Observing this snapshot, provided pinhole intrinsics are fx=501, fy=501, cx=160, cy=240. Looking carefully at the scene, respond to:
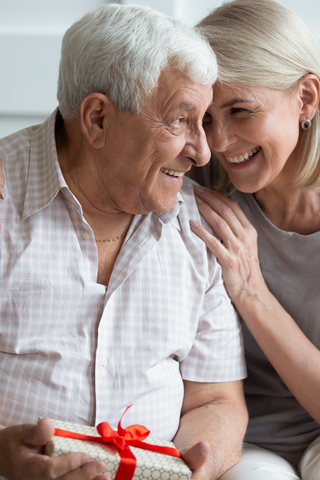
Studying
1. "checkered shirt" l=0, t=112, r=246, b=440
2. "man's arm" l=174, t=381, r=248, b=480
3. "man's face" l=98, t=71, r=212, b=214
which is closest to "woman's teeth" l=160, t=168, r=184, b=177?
"man's face" l=98, t=71, r=212, b=214

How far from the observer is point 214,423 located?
1.31 m

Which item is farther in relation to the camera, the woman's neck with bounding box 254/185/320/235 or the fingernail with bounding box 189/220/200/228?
the woman's neck with bounding box 254/185/320/235

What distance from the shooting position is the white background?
6.63ft

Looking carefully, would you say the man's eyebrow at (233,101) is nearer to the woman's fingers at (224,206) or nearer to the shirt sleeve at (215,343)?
the woman's fingers at (224,206)

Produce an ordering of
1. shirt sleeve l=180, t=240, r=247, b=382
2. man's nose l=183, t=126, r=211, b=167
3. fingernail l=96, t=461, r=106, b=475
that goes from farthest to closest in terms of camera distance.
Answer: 1. shirt sleeve l=180, t=240, r=247, b=382
2. man's nose l=183, t=126, r=211, b=167
3. fingernail l=96, t=461, r=106, b=475

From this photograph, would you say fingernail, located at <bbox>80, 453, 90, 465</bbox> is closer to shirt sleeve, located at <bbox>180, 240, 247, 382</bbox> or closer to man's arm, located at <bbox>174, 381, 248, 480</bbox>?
man's arm, located at <bbox>174, 381, 248, 480</bbox>

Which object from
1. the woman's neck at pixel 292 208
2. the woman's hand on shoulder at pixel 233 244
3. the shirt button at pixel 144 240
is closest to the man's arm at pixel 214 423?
the woman's hand on shoulder at pixel 233 244

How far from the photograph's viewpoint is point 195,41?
1226mm

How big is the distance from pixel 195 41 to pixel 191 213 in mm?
486

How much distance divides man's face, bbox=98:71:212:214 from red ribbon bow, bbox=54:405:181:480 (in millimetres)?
548

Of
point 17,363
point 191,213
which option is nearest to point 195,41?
point 191,213

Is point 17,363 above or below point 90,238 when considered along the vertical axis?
below

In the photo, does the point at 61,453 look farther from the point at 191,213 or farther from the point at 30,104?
the point at 30,104

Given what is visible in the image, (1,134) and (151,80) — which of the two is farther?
(1,134)
